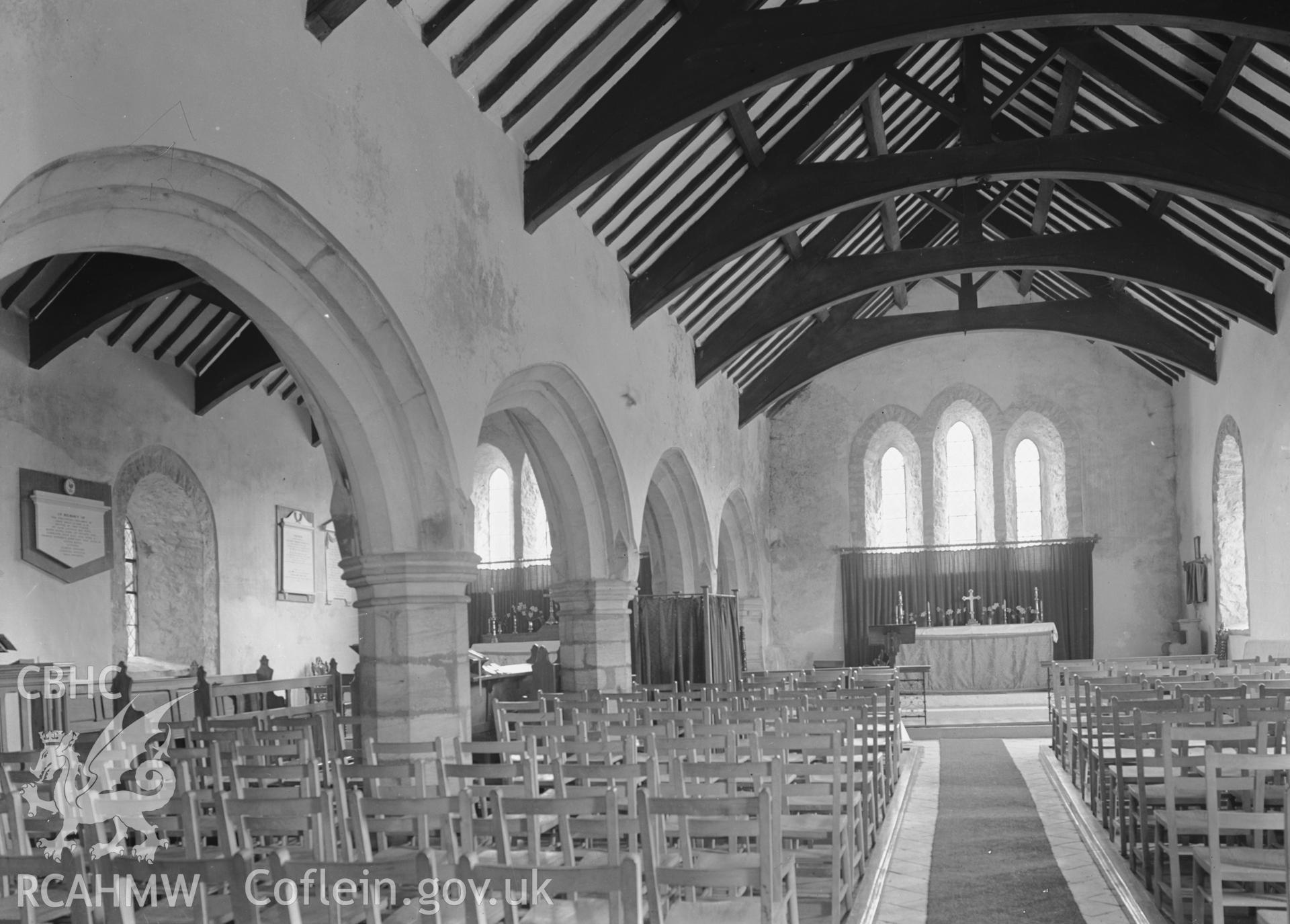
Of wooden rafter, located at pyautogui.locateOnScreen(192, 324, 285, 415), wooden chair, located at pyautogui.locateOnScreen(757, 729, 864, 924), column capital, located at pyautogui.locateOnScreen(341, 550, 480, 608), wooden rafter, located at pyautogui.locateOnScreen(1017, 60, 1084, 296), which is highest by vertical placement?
wooden rafter, located at pyautogui.locateOnScreen(1017, 60, 1084, 296)

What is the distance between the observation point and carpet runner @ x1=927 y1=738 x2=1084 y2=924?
18.4 feet

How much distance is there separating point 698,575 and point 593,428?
5218 millimetres

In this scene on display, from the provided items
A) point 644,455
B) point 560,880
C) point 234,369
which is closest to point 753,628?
point 644,455

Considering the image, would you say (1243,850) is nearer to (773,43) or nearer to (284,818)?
(284,818)

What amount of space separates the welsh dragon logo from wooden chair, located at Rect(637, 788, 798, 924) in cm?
135

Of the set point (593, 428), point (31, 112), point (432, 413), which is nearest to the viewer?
point (31, 112)

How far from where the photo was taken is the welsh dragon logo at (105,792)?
4.11 metres

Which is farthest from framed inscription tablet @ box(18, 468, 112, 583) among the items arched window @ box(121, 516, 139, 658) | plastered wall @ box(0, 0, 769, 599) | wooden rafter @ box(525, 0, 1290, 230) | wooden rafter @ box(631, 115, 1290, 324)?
wooden rafter @ box(631, 115, 1290, 324)

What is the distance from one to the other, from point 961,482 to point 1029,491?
109 centimetres

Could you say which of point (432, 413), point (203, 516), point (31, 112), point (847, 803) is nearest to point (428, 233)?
point (432, 413)

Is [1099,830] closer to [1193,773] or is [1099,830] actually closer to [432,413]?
[1193,773]

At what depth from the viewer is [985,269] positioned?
14180 mm

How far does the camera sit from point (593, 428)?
11492 mm

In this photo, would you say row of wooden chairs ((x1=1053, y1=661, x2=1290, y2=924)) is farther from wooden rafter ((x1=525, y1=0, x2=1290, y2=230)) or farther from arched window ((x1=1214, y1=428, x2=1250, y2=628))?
arched window ((x1=1214, y1=428, x2=1250, y2=628))
